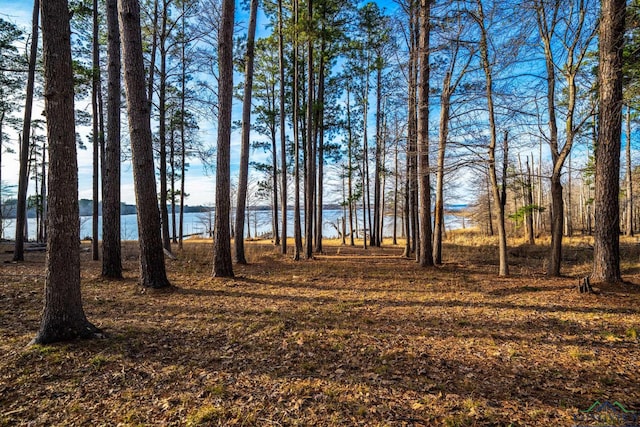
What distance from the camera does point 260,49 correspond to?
12.4 meters

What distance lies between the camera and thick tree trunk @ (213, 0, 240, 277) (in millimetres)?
6953

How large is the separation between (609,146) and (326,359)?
260 inches

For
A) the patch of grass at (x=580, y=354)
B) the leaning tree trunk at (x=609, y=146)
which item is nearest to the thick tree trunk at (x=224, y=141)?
the patch of grass at (x=580, y=354)

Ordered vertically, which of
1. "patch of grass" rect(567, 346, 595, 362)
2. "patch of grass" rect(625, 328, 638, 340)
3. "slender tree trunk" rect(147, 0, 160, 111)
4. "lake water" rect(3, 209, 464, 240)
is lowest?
"patch of grass" rect(567, 346, 595, 362)

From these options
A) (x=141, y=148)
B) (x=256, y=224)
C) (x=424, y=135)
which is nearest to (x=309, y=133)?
(x=424, y=135)

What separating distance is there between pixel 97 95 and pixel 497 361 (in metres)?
14.7

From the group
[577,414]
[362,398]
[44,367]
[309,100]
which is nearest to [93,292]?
[44,367]

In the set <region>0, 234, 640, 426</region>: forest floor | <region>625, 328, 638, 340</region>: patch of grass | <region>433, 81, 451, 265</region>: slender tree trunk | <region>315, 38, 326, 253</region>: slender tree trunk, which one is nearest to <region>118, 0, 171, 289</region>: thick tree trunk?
A: <region>0, 234, 640, 426</region>: forest floor

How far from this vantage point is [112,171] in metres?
6.96

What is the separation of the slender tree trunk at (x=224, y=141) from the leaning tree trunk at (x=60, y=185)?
376 cm

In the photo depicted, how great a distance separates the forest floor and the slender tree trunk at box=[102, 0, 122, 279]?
1208mm

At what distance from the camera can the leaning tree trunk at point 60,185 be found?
321cm

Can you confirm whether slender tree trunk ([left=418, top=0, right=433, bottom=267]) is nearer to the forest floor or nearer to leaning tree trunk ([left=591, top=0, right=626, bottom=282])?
the forest floor

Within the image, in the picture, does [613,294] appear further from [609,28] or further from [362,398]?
[362,398]
